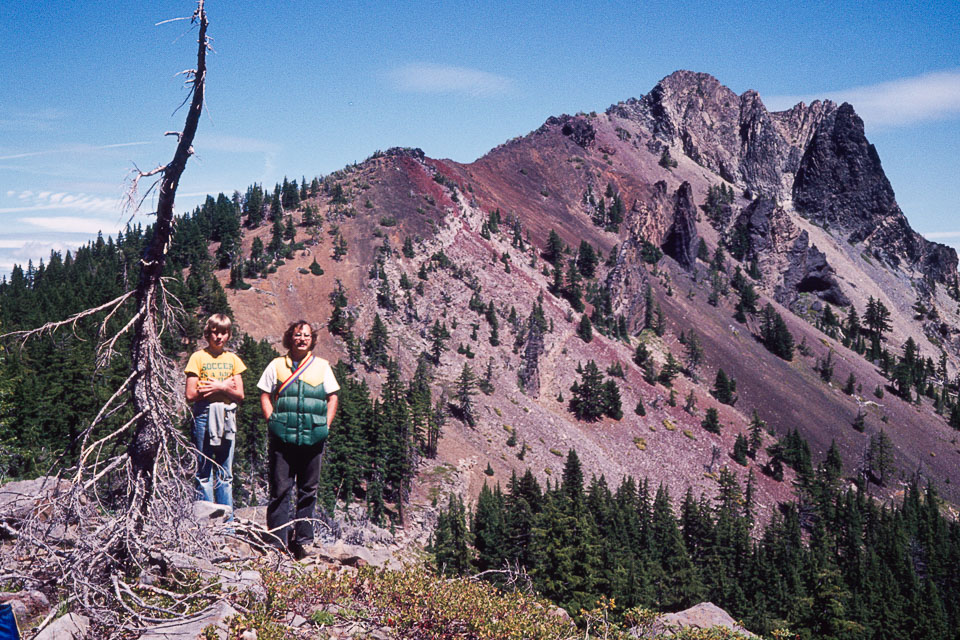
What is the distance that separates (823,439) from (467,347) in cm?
4856

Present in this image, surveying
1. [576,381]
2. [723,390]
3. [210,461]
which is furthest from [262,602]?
[723,390]

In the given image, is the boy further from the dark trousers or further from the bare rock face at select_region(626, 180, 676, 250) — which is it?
the bare rock face at select_region(626, 180, 676, 250)

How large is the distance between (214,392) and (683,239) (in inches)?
4025

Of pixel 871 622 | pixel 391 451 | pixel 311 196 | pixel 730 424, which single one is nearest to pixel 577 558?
pixel 391 451

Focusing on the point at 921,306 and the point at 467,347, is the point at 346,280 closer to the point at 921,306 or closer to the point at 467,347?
the point at 467,347

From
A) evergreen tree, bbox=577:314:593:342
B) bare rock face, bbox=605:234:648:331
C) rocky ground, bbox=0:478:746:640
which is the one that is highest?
bare rock face, bbox=605:234:648:331

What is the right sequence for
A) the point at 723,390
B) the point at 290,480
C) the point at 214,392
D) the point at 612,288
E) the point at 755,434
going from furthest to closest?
the point at 612,288, the point at 723,390, the point at 755,434, the point at 214,392, the point at 290,480

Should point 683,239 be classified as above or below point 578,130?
below

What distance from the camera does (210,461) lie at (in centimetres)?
739

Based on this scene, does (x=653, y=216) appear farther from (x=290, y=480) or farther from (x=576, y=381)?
(x=290, y=480)

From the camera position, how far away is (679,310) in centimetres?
8662

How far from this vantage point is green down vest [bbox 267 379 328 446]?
6734 mm

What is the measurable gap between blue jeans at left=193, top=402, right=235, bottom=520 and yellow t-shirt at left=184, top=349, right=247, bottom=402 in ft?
1.03

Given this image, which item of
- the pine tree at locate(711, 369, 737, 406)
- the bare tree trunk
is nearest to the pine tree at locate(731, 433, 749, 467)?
the pine tree at locate(711, 369, 737, 406)
